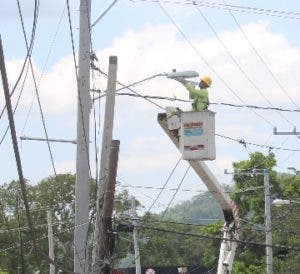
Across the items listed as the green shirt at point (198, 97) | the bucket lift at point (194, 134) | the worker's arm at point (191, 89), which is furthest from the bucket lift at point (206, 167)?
the worker's arm at point (191, 89)

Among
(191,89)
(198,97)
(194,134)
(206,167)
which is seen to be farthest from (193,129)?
(206,167)

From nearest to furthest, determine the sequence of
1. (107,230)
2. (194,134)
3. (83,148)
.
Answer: (107,230)
(194,134)
(83,148)

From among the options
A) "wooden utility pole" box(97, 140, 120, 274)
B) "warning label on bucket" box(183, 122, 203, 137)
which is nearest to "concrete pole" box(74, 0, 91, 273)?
"wooden utility pole" box(97, 140, 120, 274)

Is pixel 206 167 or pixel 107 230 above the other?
pixel 206 167

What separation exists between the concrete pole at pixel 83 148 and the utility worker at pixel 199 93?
1.75m

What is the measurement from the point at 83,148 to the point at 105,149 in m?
0.85

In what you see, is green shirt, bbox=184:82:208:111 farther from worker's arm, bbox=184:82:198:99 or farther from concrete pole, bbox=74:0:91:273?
concrete pole, bbox=74:0:91:273

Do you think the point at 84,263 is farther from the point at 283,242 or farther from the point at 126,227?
the point at 283,242

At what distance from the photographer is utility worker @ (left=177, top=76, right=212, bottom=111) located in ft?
55.9

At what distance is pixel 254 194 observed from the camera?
5916cm

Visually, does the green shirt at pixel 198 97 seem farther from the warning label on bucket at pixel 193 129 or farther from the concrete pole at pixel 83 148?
the concrete pole at pixel 83 148

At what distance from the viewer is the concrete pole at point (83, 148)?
16.4 m

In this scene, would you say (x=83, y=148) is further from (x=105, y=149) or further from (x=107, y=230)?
(x=107, y=230)

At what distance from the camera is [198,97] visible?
1722 centimetres
